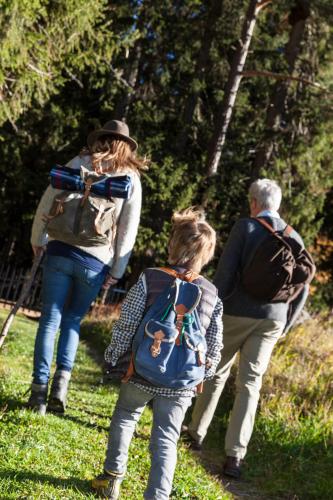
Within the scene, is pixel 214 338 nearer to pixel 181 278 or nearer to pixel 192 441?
pixel 181 278

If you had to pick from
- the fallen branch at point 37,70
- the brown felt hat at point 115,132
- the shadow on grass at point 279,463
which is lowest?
the shadow on grass at point 279,463

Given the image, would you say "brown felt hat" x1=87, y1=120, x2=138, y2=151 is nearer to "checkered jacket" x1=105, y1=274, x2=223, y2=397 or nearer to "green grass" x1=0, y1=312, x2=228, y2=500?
"checkered jacket" x1=105, y1=274, x2=223, y2=397

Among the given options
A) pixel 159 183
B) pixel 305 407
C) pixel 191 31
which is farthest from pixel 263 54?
pixel 305 407

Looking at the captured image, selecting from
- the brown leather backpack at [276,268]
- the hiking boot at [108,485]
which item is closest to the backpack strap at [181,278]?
the hiking boot at [108,485]

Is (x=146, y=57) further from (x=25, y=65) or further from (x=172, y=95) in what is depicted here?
(x=25, y=65)

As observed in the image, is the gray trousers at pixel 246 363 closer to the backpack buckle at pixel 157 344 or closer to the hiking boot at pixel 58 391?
the hiking boot at pixel 58 391

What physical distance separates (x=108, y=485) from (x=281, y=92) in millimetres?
12801

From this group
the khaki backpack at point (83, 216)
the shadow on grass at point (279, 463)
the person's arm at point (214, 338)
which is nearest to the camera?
the person's arm at point (214, 338)

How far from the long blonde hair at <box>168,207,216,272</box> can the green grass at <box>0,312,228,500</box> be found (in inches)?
50.6

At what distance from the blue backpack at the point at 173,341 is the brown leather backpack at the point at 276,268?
1.35 meters

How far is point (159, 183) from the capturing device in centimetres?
1386

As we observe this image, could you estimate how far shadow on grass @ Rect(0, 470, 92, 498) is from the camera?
319 cm

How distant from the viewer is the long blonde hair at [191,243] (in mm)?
3311

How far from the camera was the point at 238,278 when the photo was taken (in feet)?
15.4
